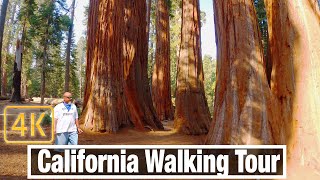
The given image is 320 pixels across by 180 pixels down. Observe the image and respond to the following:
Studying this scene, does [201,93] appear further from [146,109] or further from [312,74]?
[312,74]

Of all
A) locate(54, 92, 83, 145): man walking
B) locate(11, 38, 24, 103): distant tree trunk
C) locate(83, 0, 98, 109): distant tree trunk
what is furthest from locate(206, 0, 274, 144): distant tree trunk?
locate(11, 38, 24, 103): distant tree trunk

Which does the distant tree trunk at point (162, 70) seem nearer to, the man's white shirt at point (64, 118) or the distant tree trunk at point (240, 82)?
the distant tree trunk at point (240, 82)

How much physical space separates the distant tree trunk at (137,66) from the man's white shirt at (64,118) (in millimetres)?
6668

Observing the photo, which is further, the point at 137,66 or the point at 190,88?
the point at 137,66

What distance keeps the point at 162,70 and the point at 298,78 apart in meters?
17.1

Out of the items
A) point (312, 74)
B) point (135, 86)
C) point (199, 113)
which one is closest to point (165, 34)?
point (135, 86)

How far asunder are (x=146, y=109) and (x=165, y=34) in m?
9.56

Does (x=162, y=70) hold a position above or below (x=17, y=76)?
above

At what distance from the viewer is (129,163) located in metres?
6.05

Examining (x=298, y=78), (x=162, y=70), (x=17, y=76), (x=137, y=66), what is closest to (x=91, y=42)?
(x=137, y=66)

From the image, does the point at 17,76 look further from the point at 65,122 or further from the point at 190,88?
the point at 65,122

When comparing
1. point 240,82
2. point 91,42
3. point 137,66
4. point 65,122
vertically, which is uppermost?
point 91,42

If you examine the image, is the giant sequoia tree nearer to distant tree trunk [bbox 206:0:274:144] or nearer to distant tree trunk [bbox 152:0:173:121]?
distant tree trunk [bbox 206:0:274:144]

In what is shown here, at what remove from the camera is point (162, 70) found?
2262 centimetres
